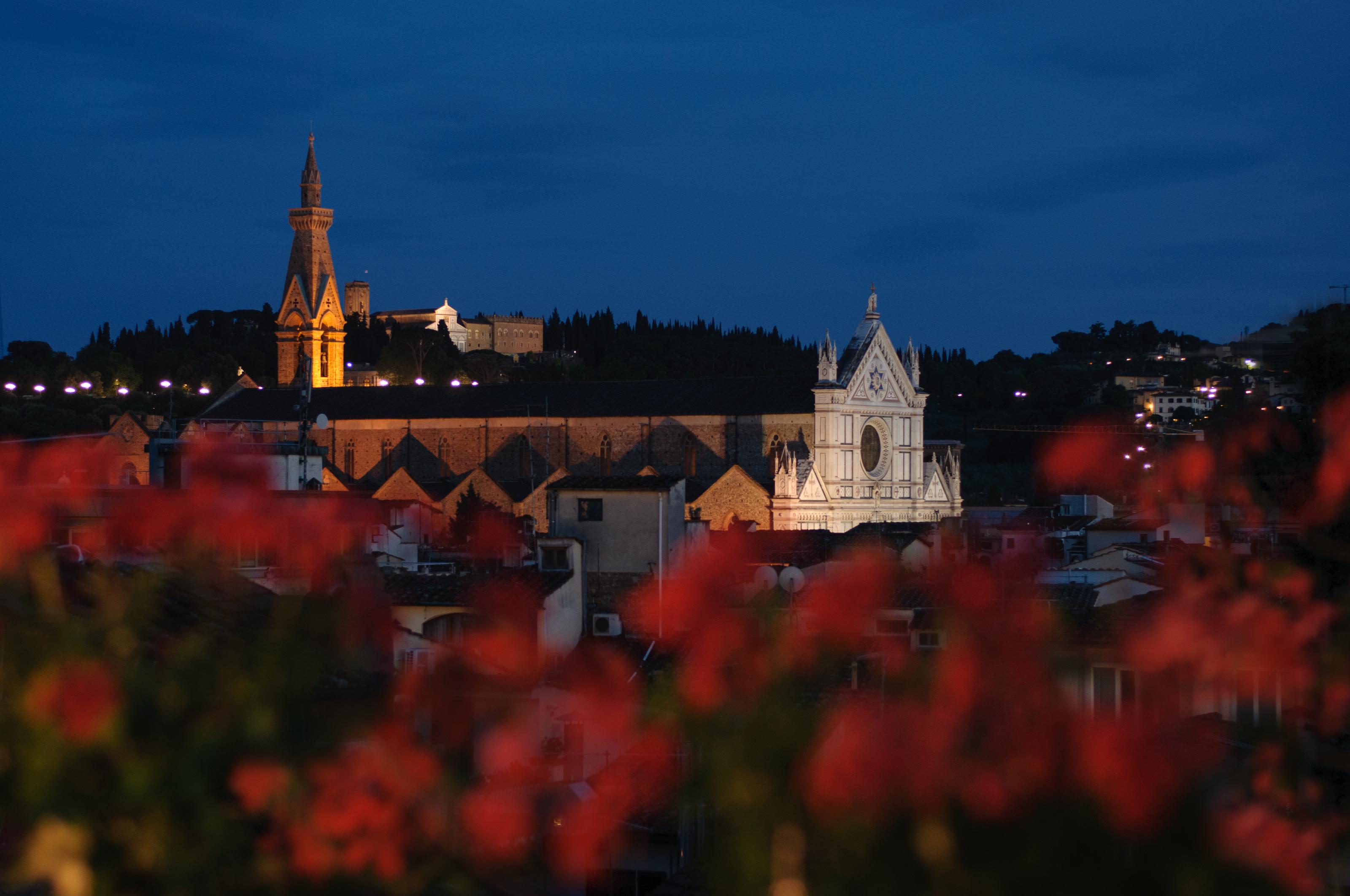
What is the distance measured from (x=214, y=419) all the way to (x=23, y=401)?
21.0 metres

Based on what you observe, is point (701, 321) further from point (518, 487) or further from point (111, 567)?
point (111, 567)

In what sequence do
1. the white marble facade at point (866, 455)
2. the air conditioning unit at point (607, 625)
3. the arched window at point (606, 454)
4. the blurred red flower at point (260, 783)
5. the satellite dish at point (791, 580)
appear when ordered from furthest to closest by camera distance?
the arched window at point (606, 454), the white marble facade at point (866, 455), the satellite dish at point (791, 580), the air conditioning unit at point (607, 625), the blurred red flower at point (260, 783)

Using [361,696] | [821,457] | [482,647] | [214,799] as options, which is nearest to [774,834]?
[214,799]

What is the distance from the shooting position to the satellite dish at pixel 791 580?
2484 centimetres

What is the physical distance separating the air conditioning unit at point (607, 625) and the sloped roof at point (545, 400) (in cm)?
4660

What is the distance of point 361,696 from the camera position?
798 centimetres

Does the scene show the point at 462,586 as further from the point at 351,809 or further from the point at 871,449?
the point at 871,449

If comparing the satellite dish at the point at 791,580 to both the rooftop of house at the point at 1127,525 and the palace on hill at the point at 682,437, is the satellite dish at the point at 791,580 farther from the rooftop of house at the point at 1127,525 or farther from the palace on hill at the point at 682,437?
the palace on hill at the point at 682,437

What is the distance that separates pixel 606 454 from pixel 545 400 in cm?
483

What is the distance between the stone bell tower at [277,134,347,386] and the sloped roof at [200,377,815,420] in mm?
7768

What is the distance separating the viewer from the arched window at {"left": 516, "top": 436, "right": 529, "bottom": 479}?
76312mm

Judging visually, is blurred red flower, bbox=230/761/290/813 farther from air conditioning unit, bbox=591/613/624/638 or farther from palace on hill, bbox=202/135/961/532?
palace on hill, bbox=202/135/961/532

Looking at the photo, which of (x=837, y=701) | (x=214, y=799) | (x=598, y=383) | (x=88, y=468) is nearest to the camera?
(x=214, y=799)

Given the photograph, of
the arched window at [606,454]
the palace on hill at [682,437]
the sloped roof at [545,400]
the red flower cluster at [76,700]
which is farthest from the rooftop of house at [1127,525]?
the arched window at [606,454]
